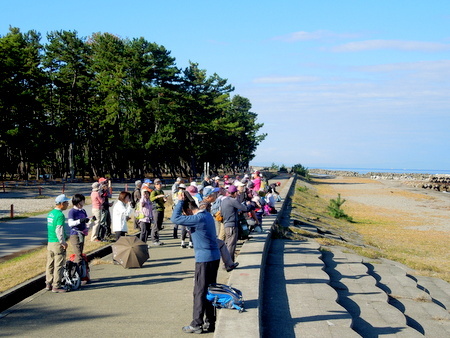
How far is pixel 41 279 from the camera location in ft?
33.2

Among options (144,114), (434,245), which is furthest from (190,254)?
(144,114)

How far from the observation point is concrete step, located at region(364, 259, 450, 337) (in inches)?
378

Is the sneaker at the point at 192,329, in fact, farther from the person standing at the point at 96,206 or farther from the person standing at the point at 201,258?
the person standing at the point at 96,206

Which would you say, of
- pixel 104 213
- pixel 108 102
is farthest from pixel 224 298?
pixel 108 102

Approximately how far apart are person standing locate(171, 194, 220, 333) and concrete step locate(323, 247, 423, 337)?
273 cm

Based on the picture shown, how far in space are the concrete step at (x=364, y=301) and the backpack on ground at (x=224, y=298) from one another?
7.59 ft

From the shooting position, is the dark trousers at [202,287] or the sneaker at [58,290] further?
the sneaker at [58,290]

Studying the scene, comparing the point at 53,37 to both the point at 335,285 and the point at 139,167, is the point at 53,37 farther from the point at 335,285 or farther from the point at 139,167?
the point at 335,285

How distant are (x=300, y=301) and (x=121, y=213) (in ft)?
17.0

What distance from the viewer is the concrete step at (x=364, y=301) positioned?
28.1 ft

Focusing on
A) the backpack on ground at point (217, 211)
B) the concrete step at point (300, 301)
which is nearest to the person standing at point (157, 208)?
the backpack on ground at point (217, 211)

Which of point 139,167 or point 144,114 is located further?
Answer: point 139,167

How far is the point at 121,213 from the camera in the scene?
12359 mm

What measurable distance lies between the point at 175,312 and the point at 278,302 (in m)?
1.75
